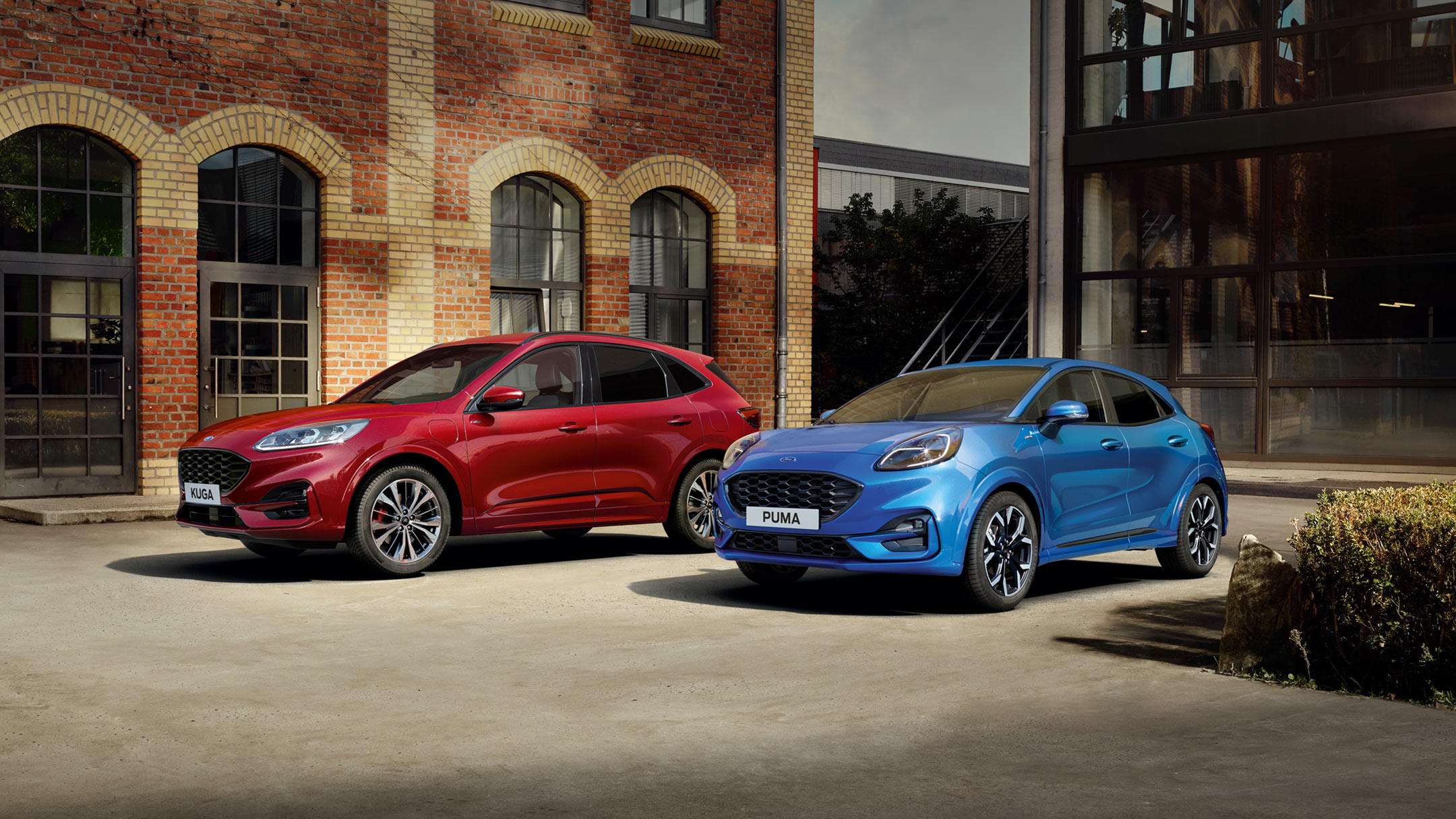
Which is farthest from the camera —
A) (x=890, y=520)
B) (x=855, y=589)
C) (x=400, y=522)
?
(x=400, y=522)

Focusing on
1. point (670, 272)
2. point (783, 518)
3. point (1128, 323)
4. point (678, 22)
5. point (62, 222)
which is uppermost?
point (678, 22)

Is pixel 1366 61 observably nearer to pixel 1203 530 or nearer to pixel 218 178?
pixel 1203 530

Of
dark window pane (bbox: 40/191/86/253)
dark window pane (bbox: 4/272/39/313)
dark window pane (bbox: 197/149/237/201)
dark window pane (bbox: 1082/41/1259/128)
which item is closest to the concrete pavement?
dark window pane (bbox: 4/272/39/313)

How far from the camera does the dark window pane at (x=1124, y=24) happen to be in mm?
22094

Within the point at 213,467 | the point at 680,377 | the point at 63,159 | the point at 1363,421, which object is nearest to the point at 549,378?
the point at 680,377

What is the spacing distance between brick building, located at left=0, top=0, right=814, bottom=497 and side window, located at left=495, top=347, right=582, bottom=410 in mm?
5754

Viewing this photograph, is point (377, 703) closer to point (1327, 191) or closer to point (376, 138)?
point (376, 138)

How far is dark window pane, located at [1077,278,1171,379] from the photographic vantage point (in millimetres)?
22141

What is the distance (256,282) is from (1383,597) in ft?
40.9

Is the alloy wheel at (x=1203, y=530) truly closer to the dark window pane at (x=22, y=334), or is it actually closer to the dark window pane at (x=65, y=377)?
the dark window pane at (x=65, y=377)

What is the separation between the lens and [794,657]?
22.7ft

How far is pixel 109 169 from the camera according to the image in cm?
1473

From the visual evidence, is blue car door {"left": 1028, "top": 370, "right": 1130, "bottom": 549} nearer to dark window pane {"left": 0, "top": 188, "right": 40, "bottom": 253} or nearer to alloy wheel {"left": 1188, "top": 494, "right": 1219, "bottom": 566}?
alloy wheel {"left": 1188, "top": 494, "right": 1219, "bottom": 566}

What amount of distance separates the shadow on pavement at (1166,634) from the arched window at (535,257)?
1055cm
